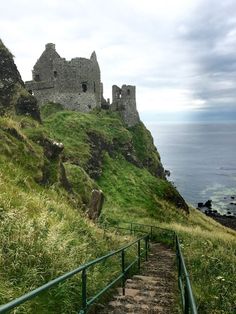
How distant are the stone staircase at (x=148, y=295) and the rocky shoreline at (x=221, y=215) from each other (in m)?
61.0

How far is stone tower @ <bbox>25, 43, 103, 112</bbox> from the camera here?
6525 centimetres

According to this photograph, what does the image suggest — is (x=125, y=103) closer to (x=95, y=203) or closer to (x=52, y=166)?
(x=95, y=203)

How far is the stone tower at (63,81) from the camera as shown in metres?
65.2

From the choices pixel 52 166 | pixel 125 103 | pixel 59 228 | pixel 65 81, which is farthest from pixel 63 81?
pixel 59 228

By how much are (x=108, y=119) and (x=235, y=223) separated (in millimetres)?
30156

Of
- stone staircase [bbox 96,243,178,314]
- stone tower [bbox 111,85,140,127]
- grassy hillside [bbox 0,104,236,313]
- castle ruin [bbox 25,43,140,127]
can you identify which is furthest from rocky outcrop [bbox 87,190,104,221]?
stone tower [bbox 111,85,140,127]

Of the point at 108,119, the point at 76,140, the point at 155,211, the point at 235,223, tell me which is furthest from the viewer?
the point at 235,223

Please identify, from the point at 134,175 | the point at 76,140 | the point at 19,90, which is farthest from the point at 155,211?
the point at 19,90

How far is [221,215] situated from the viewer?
8650cm

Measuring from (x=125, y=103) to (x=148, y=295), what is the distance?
65.3 metres

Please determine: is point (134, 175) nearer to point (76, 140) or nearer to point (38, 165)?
point (76, 140)

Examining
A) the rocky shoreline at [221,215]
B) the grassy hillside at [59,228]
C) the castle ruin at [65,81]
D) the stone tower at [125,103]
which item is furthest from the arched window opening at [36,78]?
the rocky shoreline at [221,215]

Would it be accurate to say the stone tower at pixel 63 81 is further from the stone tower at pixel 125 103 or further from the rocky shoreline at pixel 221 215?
the rocky shoreline at pixel 221 215

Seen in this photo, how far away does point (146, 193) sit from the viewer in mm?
50062
